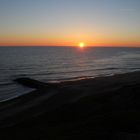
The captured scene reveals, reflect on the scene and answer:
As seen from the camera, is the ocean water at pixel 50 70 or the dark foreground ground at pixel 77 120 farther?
the ocean water at pixel 50 70

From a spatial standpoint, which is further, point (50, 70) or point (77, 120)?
point (50, 70)

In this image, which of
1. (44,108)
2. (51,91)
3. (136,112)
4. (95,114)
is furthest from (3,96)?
(136,112)

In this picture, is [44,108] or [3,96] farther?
[3,96]

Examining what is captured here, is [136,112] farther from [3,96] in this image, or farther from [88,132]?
[3,96]

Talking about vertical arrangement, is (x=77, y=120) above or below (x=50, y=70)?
above

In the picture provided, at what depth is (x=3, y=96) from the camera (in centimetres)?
3170

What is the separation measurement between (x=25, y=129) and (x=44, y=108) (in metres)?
8.76

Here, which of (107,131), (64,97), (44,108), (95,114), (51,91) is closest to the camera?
(107,131)

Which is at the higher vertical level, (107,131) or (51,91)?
(107,131)

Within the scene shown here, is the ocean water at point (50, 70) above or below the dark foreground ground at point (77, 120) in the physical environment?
below

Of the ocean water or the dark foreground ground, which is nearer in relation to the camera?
the dark foreground ground

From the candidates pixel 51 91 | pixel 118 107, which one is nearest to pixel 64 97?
pixel 51 91

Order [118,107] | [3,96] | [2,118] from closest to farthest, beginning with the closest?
[118,107] → [2,118] → [3,96]

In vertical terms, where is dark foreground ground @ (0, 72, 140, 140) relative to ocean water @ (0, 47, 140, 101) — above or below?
above
